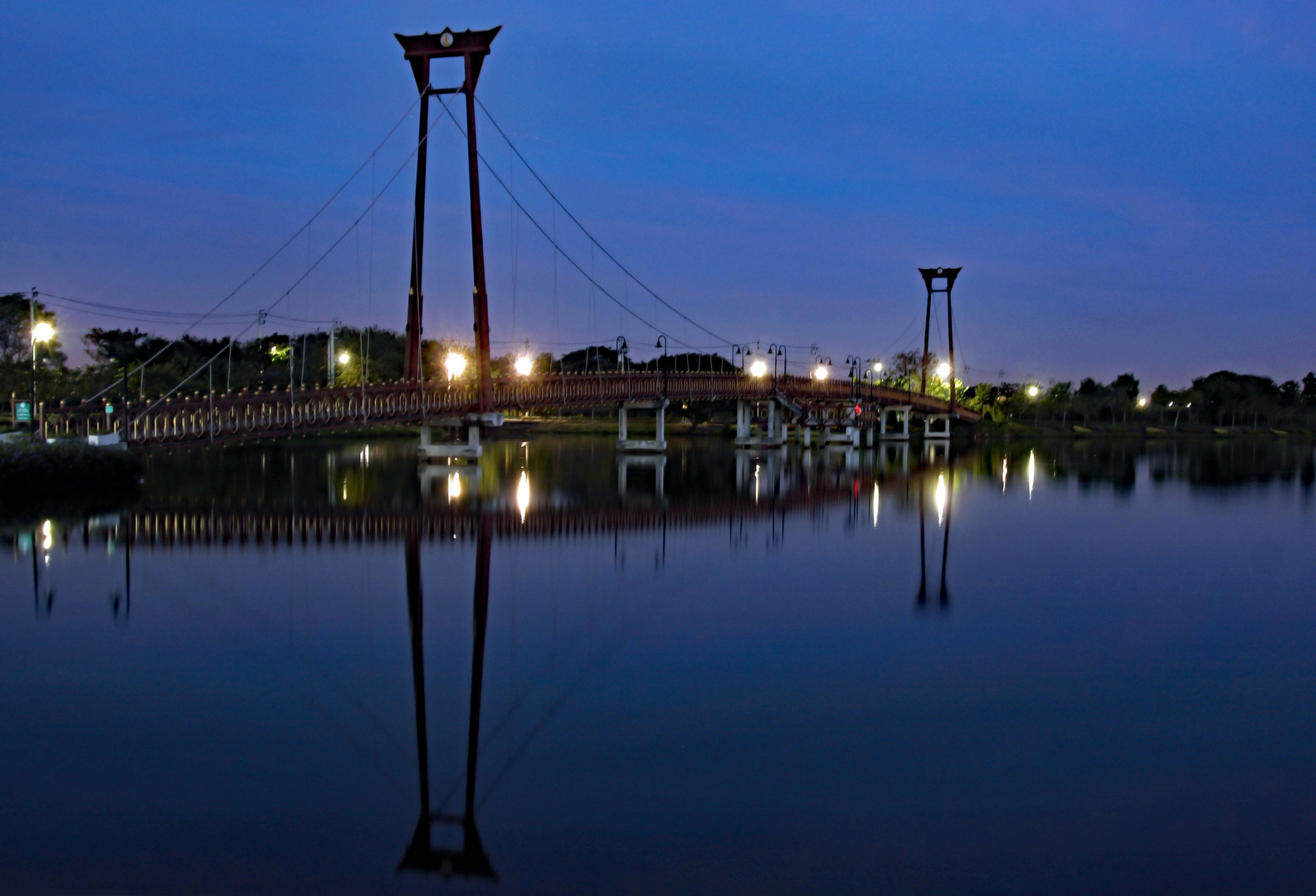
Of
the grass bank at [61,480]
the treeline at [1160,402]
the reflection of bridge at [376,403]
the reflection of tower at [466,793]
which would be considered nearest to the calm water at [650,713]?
the reflection of tower at [466,793]

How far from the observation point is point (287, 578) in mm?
17750

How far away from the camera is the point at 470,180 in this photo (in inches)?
1718

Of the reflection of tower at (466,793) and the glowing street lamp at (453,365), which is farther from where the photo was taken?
the glowing street lamp at (453,365)

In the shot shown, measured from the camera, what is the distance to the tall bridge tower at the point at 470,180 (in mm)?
43062

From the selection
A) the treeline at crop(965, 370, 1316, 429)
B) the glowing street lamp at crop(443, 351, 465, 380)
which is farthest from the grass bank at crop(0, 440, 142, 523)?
the treeline at crop(965, 370, 1316, 429)

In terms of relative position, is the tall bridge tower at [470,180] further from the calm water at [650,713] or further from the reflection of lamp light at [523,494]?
the calm water at [650,713]

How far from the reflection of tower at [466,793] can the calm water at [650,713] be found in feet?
0.12

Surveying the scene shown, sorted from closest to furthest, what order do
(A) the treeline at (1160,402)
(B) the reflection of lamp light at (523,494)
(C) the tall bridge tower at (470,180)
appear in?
(B) the reflection of lamp light at (523,494) < (C) the tall bridge tower at (470,180) < (A) the treeline at (1160,402)

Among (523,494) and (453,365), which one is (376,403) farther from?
(453,365)

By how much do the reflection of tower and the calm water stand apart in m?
0.04

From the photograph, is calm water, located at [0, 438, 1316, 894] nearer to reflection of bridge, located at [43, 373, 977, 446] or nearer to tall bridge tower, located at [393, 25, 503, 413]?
reflection of bridge, located at [43, 373, 977, 446]

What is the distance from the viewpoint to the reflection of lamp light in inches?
1148

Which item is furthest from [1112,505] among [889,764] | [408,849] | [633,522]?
[408,849]

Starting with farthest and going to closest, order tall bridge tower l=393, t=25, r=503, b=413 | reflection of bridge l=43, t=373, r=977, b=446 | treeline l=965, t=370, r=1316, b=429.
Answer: treeline l=965, t=370, r=1316, b=429, tall bridge tower l=393, t=25, r=503, b=413, reflection of bridge l=43, t=373, r=977, b=446
